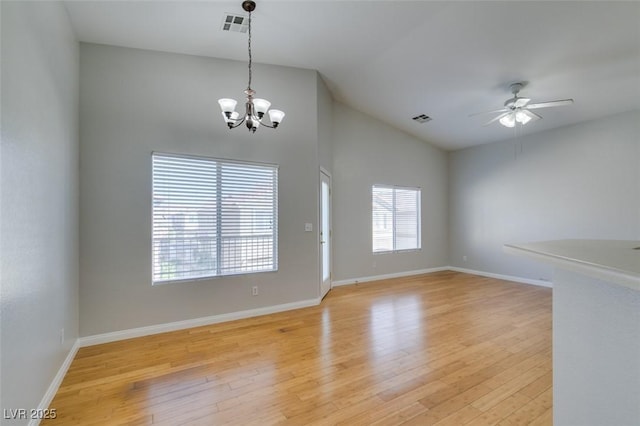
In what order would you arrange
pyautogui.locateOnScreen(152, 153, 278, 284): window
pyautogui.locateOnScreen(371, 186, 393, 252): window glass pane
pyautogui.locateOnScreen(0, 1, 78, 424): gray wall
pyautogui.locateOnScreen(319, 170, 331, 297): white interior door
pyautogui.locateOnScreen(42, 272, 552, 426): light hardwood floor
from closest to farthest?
pyautogui.locateOnScreen(0, 1, 78, 424): gray wall → pyautogui.locateOnScreen(42, 272, 552, 426): light hardwood floor → pyautogui.locateOnScreen(152, 153, 278, 284): window → pyautogui.locateOnScreen(319, 170, 331, 297): white interior door → pyautogui.locateOnScreen(371, 186, 393, 252): window glass pane

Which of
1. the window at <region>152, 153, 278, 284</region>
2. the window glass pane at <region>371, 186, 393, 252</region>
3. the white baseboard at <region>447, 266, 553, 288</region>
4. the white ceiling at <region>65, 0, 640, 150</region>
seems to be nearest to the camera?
the white ceiling at <region>65, 0, 640, 150</region>

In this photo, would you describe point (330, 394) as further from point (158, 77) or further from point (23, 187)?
point (158, 77)

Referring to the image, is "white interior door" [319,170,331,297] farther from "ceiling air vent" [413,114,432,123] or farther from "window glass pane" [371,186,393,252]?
"ceiling air vent" [413,114,432,123]

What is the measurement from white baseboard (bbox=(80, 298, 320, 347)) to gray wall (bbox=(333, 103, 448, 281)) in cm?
168

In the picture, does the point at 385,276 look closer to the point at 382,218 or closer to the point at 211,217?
the point at 382,218

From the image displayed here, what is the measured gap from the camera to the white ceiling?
2.91 meters

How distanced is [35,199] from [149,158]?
1536 millimetres

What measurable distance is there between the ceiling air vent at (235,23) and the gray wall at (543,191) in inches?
235

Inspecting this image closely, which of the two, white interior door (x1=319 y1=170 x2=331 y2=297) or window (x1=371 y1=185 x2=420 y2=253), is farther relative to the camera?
window (x1=371 y1=185 x2=420 y2=253)

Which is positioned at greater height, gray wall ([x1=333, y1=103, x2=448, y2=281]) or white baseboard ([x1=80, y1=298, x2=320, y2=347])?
gray wall ([x1=333, y1=103, x2=448, y2=281])

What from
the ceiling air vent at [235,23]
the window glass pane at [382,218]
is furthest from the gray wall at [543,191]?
the ceiling air vent at [235,23]

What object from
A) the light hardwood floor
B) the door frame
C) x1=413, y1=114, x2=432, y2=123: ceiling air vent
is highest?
x1=413, y1=114, x2=432, y2=123: ceiling air vent

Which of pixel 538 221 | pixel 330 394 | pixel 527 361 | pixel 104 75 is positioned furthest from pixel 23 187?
pixel 538 221

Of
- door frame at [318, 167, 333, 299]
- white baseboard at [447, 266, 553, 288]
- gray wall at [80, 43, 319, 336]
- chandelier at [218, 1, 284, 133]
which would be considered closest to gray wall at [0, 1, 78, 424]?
gray wall at [80, 43, 319, 336]
